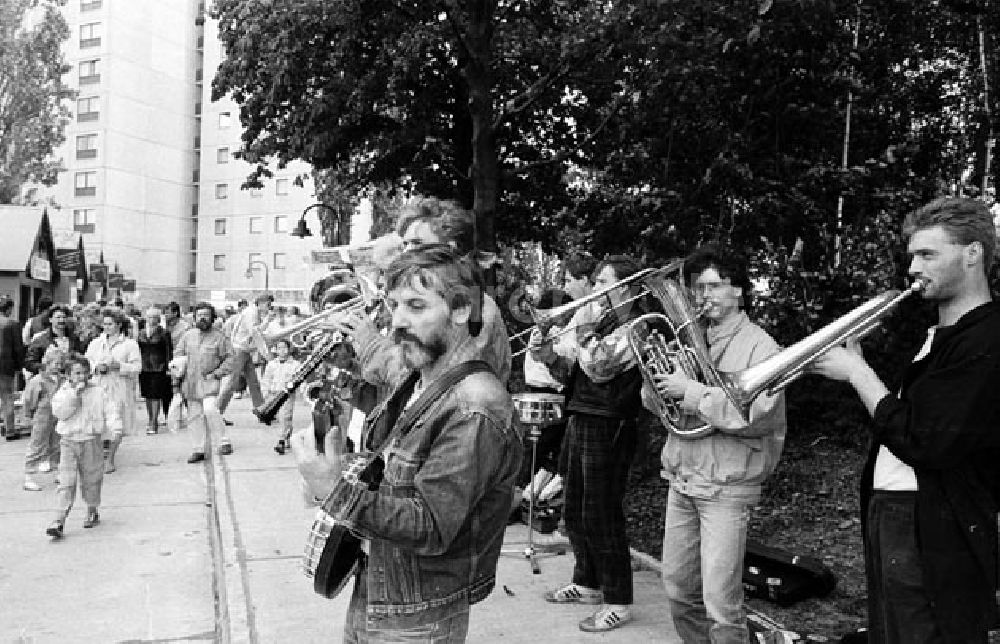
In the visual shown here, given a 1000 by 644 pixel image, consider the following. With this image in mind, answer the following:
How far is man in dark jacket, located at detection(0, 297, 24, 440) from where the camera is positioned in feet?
40.1

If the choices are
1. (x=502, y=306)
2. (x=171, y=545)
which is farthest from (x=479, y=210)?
(x=171, y=545)

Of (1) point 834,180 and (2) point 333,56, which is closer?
(1) point 834,180

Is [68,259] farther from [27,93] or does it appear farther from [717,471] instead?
[717,471]

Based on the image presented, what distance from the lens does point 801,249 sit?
9.05 meters

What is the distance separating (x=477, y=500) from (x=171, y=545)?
5.52 meters

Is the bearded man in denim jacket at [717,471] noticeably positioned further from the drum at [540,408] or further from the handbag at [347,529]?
the drum at [540,408]

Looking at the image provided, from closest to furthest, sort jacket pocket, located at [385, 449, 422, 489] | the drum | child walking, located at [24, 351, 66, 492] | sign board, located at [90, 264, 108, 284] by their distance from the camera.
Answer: jacket pocket, located at [385, 449, 422, 489]
the drum
child walking, located at [24, 351, 66, 492]
sign board, located at [90, 264, 108, 284]

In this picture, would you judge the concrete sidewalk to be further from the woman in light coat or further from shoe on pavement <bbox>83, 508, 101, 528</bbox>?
the woman in light coat

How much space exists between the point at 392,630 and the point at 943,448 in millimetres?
1544

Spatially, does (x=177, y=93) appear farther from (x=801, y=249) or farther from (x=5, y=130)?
(x=801, y=249)

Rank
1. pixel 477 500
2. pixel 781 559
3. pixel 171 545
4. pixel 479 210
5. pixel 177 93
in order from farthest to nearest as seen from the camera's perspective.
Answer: pixel 177 93
pixel 479 210
pixel 171 545
pixel 781 559
pixel 477 500

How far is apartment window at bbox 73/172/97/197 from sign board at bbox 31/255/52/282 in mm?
28225

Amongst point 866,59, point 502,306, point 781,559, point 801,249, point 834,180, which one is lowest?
point 781,559

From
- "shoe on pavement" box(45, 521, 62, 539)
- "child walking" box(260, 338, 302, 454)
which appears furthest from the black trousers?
"child walking" box(260, 338, 302, 454)
